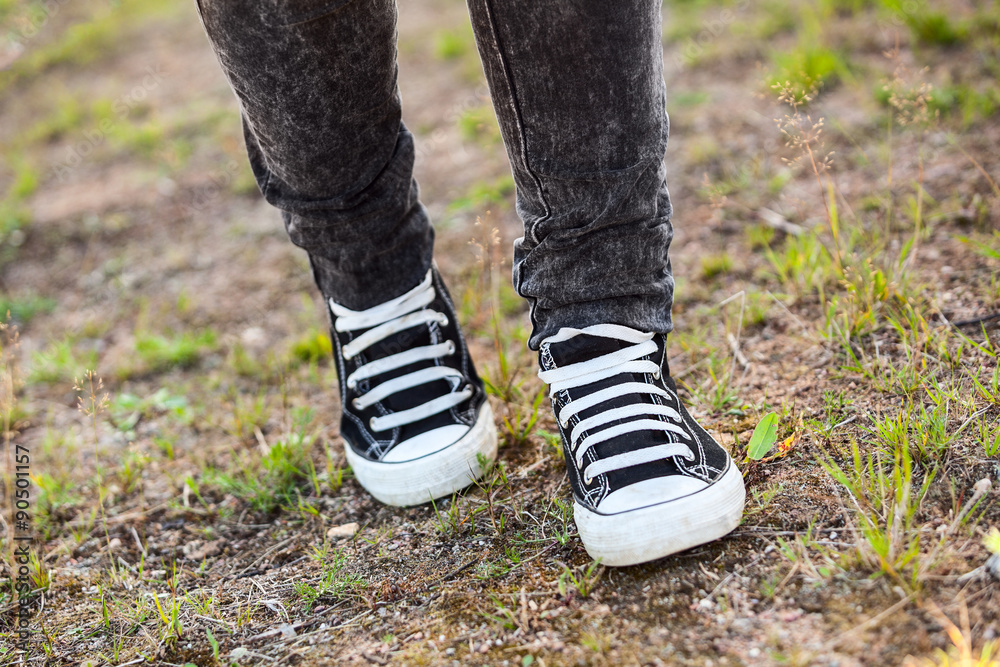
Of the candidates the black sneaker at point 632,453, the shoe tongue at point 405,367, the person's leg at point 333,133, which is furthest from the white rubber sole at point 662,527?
the person's leg at point 333,133

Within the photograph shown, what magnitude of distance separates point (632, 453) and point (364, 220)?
622 mm

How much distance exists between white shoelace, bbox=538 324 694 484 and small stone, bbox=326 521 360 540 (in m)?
0.46

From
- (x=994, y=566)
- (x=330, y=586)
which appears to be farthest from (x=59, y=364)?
(x=994, y=566)

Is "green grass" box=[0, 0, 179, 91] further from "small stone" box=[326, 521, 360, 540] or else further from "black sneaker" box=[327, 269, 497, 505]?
"small stone" box=[326, 521, 360, 540]

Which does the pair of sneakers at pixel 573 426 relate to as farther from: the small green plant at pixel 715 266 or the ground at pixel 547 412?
the small green plant at pixel 715 266

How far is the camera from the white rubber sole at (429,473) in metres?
1.38

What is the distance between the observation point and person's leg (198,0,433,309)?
1080 mm

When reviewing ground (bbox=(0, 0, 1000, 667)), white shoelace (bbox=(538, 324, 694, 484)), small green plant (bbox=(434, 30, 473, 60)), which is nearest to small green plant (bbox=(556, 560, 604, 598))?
ground (bbox=(0, 0, 1000, 667))

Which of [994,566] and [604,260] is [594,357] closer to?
[604,260]

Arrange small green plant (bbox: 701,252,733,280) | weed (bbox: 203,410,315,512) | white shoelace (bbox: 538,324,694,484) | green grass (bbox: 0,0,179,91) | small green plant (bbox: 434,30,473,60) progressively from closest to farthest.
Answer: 1. white shoelace (bbox: 538,324,694,484)
2. weed (bbox: 203,410,315,512)
3. small green plant (bbox: 701,252,733,280)
4. small green plant (bbox: 434,30,473,60)
5. green grass (bbox: 0,0,179,91)

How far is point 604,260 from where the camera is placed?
46.3 inches

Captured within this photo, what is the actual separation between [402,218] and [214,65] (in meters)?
3.70

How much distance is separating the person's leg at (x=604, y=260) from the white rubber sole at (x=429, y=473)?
8.7 inches

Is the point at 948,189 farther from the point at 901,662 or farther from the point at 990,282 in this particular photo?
the point at 901,662
